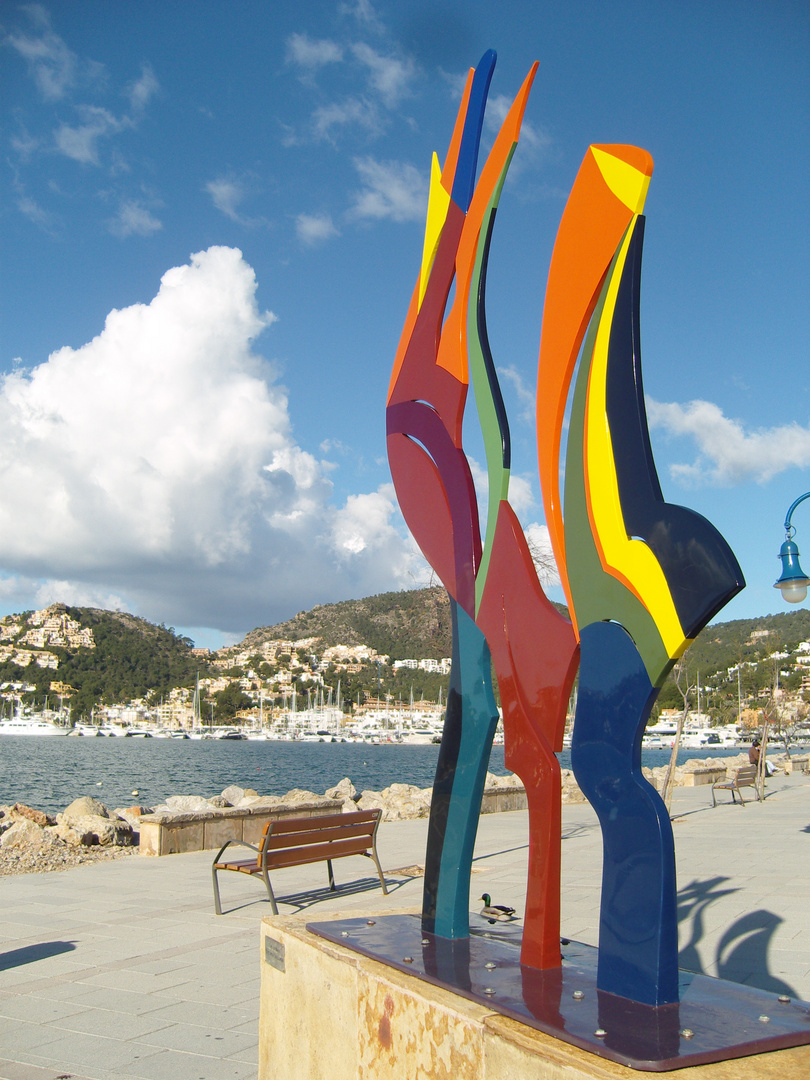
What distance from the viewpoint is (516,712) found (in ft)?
12.0

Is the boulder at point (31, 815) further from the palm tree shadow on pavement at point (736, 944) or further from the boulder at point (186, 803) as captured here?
the palm tree shadow on pavement at point (736, 944)

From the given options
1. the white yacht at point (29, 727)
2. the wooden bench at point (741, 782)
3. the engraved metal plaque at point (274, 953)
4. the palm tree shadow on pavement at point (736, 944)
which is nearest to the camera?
the engraved metal plaque at point (274, 953)

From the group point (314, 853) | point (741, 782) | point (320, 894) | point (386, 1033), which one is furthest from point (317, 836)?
point (741, 782)

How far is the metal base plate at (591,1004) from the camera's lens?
2.38 m

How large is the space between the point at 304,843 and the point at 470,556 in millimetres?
3986

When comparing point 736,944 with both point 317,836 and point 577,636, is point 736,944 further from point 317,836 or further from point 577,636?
point 577,636

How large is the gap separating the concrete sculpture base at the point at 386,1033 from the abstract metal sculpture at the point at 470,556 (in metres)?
0.61

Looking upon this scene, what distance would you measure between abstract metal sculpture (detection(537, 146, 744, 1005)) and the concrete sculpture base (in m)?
0.55

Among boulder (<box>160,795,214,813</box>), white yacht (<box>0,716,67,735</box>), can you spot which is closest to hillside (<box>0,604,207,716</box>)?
white yacht (<box>0,716,67,735</box>)

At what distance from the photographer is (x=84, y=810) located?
1156cm

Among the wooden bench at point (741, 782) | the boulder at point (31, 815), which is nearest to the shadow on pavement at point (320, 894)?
the boulder at point (31, 815)

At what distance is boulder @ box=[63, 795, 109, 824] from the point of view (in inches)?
435

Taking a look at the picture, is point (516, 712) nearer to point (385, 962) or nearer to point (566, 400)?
point (385, 962)

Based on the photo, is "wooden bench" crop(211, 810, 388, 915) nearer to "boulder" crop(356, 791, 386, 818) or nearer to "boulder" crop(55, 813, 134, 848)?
"boulder" crop(55, 813, 134, 848)
